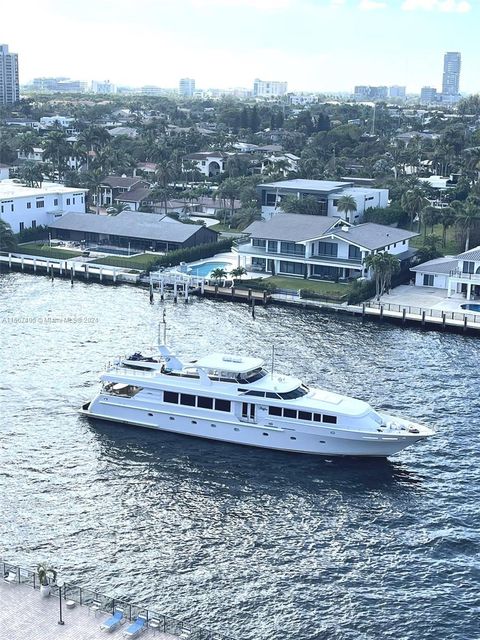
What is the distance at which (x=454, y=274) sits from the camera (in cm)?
10562

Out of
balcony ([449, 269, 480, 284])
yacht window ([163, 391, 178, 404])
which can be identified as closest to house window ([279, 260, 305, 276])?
balcony ([449, 269, 480, 284])

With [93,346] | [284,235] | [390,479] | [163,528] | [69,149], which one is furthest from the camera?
[69,149]

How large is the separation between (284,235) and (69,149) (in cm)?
7394

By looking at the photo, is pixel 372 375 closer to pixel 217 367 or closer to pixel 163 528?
pixel 217 367

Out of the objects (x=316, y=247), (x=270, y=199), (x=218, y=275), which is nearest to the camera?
(x=218, y=275)

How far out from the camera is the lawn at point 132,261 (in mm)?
118644

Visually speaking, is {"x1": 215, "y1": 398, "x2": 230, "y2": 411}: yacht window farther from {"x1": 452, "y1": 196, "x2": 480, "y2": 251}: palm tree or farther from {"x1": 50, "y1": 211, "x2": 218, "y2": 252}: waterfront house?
{"x1": 452, "y1": 196, "x2": 480, "y2": 251}: palm tree

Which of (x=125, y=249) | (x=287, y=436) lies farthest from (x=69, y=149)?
(x=287, y=436)

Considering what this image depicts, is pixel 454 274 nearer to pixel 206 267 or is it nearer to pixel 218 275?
pixel 218 275

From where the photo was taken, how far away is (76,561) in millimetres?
47500

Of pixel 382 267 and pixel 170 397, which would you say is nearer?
pixel 170 397

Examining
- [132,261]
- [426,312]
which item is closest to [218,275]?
[132,261]

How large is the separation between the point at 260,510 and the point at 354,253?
6486cm

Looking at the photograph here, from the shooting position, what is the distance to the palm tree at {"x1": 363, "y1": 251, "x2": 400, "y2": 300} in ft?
343
